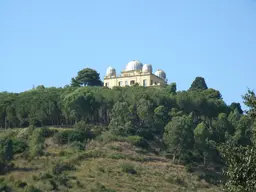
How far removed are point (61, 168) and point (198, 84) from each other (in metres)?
43.1

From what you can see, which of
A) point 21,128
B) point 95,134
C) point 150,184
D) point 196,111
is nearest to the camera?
point 150,184

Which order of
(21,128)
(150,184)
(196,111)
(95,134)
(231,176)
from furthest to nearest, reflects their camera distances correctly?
(196,111), (21,128), (95,134), (150,184), (231,176)

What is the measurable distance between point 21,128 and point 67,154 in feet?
44.0

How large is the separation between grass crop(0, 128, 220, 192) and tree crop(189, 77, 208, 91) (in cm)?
3149

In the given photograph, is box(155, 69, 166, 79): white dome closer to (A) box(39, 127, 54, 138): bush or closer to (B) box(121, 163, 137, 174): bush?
(A) box(39, 127, 54, 138): bush

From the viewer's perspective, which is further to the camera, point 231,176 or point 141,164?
point 141,164

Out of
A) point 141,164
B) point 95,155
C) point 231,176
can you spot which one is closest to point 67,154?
point 95,155

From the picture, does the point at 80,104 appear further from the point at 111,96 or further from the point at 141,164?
the point at 141,164

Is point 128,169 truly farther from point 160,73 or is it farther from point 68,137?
point 160,73

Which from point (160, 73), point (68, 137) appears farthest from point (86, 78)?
point (68, 137)

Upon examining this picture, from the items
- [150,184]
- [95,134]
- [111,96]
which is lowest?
[150,184]

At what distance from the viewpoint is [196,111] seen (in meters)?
85.8

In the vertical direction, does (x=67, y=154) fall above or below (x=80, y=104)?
below

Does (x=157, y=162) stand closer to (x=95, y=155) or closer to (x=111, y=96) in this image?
(x=95, y=155)
